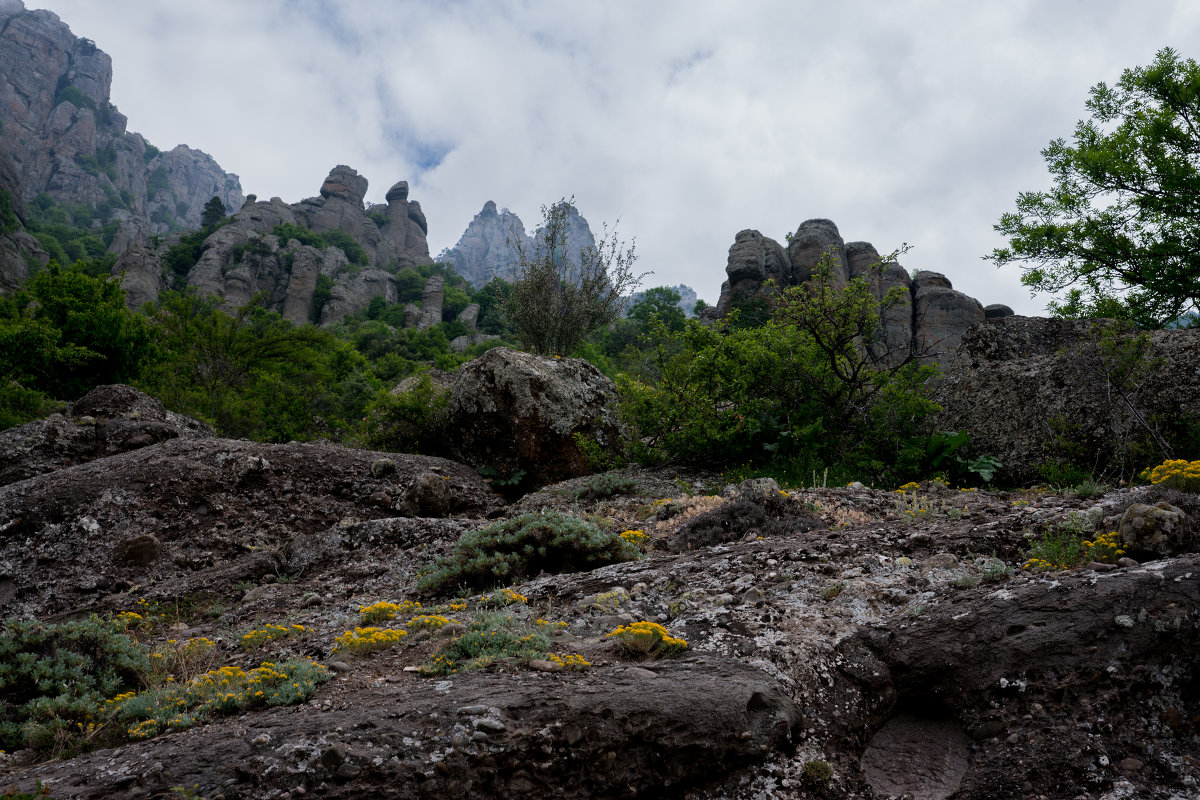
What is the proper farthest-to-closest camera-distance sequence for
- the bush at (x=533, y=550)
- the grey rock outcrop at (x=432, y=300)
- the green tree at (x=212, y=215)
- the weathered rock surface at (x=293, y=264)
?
the green tree at (x=212, y=215) → the weathered rock surface at (x=293, y=264) → the grey rock outcrop at (x=432, y=300) → the bush at (x=533, y=550)

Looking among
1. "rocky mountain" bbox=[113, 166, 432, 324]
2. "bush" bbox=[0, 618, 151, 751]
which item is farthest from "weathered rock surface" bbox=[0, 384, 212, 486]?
"rocky mountain" bbox=[113, 166, 432, 324]

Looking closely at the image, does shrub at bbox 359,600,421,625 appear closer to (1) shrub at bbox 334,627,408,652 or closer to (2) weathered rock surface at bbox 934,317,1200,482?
(1) shrub at bbox 334,627,408,652

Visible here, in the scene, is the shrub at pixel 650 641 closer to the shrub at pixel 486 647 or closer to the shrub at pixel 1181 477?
the shrub at pixel 486 647

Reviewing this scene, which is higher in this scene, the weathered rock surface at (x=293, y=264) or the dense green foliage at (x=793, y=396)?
the weathered rock surface at (x=293, y=264)

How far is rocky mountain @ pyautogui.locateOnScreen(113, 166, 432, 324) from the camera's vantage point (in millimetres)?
53844

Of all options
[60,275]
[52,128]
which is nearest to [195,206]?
[52,128]

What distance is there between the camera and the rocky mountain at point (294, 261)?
53844 mm

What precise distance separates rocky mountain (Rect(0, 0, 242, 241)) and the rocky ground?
306 ft

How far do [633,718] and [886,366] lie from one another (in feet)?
27.4

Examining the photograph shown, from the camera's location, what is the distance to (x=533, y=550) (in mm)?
5051

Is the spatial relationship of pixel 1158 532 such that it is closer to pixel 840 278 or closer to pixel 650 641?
pixel 650 641

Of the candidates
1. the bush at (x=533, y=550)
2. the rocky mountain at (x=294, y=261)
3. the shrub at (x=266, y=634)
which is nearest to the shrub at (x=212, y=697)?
the shrub at (x=266, y=634)

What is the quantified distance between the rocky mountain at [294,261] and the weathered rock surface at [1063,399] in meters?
51.1

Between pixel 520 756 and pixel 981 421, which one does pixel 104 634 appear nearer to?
pixel 520 756
